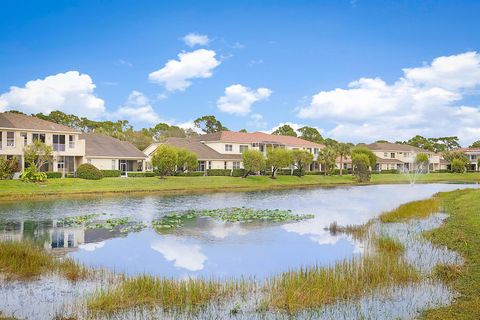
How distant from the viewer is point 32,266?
1638 centimetres

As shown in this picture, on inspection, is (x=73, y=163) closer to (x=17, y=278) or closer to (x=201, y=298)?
(x=17, y=278)

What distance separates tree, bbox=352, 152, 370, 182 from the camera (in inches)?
3273

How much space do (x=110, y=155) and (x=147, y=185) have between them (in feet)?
38.8

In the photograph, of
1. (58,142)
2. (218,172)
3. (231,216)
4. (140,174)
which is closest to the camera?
(231,216)

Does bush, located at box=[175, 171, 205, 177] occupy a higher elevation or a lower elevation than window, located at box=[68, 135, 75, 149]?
lower

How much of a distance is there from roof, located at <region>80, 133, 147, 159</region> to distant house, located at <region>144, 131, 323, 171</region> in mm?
6346

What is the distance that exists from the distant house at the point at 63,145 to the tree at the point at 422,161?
244 ft

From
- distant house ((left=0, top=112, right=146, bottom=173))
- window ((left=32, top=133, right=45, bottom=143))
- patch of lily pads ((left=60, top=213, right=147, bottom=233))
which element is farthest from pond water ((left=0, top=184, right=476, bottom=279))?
window ((left=32, top=133, right=45, bottom=143))

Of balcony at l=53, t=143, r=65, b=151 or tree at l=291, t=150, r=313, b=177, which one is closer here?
balcony at l=53, t=143, r=65, b=151

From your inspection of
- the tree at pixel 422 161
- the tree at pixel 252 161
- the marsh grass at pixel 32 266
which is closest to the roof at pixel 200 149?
the tree at pixel 252 161

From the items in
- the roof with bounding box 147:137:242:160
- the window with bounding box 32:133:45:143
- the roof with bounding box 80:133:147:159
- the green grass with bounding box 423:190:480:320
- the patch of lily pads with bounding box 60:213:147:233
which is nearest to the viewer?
→ the green grass with bounding box 423:190:480:320

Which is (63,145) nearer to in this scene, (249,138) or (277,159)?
(277,159)

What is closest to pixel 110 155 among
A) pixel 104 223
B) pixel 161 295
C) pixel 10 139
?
pixel 10 139

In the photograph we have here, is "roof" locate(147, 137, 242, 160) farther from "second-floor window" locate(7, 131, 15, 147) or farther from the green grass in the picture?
the green grass
